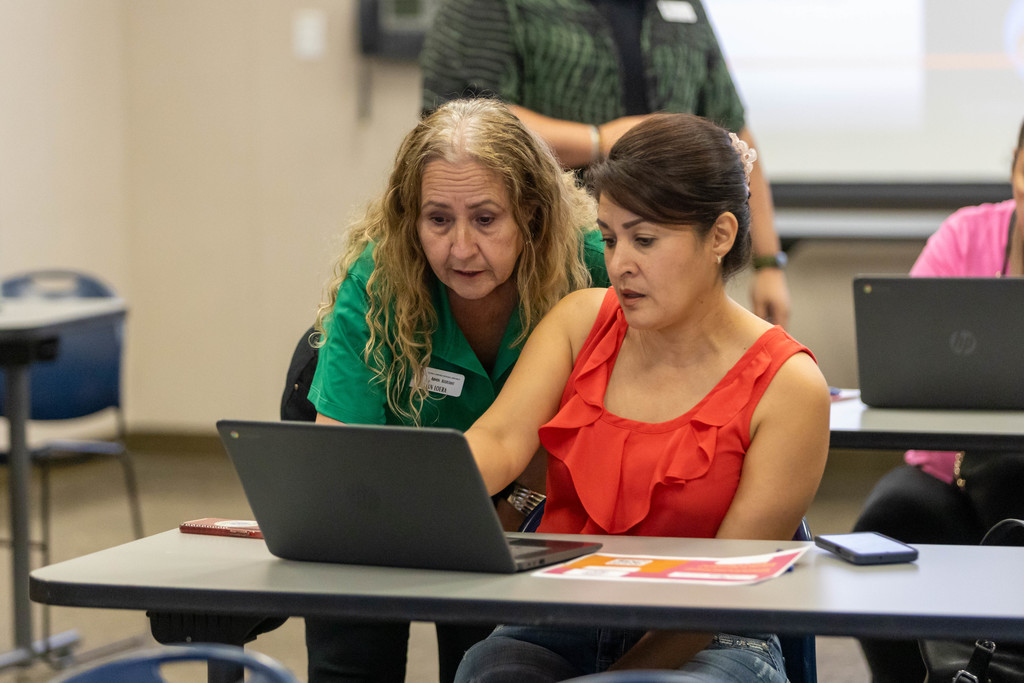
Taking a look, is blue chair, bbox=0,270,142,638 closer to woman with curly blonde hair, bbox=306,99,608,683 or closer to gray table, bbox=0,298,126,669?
gray table, bbox=0,298,126,669

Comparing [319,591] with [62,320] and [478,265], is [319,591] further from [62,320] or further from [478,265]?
[62,320]

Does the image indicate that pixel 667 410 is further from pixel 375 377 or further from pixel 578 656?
pixel 375 377

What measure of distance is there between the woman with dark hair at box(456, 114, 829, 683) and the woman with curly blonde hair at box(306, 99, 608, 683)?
15 cm

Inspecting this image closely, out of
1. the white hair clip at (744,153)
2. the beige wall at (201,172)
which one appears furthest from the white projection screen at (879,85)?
the white hair clip at (744,153)

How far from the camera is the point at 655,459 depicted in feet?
4.81

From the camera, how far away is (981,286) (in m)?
1.83

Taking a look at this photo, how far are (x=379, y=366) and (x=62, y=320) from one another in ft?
4.54

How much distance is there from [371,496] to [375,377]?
54 centimetres

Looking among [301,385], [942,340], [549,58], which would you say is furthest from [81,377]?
[942,340]

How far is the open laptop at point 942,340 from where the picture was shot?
1.83 metres

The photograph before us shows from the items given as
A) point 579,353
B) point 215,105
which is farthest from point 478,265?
point 215,105

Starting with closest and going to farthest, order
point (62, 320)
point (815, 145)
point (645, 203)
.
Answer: point (645, 203) → point (62, 320) → point (815, 145)

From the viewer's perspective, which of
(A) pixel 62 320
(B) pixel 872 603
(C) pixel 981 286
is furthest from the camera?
(A) pixel 62 320

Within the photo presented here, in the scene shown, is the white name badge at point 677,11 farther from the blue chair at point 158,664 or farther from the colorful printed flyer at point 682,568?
the blue chair at point 158,664
